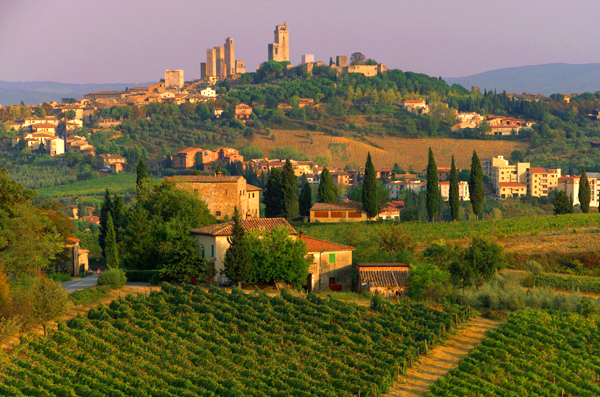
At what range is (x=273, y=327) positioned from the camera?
71.6 feet

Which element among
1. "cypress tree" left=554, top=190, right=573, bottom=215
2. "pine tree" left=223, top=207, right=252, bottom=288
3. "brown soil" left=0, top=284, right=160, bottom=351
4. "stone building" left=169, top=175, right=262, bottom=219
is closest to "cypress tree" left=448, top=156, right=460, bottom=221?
"cypress tree" left=554, top=190, right=573, bottom=215

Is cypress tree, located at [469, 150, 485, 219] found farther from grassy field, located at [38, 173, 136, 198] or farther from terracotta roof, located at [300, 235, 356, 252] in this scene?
grassy field, located at [38, 173, 136, 198]

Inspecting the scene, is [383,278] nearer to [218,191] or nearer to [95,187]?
[218,191]

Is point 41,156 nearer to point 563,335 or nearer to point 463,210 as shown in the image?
point 463,210

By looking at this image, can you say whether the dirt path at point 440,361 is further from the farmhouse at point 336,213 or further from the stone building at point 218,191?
the farmhouse at point 336,213

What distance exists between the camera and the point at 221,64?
197875 millimetres

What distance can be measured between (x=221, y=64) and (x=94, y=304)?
7026 inches

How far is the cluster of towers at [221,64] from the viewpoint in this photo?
196m

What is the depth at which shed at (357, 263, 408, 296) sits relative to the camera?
28.2 m

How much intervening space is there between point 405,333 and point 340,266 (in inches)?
350

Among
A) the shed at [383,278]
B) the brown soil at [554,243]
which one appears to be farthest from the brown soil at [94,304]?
the brown soil at [554,243]

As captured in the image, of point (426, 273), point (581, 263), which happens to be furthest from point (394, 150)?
point (426, 273)

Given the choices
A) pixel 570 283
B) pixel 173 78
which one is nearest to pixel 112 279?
pixel 570 283

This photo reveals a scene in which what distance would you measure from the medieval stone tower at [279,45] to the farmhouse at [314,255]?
171m
